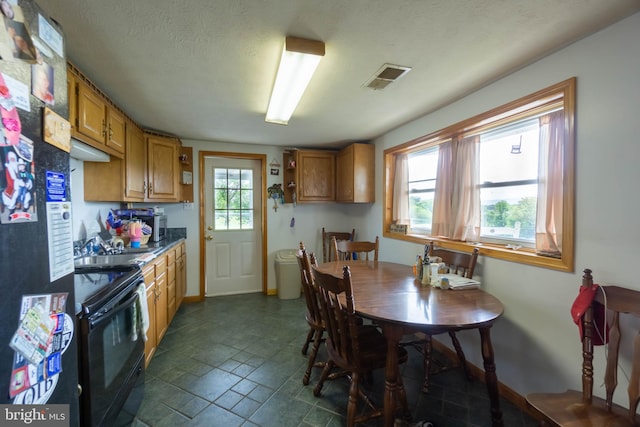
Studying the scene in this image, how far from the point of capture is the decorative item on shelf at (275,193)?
412cm

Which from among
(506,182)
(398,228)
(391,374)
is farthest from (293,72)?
(398,228)

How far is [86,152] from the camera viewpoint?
206cm

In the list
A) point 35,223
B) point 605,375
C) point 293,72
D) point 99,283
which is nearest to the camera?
point 35,223

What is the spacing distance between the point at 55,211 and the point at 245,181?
3.38 metres

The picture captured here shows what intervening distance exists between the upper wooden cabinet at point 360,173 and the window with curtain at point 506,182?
658 mm

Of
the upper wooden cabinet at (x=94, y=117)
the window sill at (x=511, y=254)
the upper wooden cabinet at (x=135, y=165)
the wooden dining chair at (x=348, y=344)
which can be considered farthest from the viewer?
the upper wooden cabinet at (x=135, y=165)

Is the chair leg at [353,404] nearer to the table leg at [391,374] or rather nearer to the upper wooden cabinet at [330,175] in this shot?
the table leg at [391,374]

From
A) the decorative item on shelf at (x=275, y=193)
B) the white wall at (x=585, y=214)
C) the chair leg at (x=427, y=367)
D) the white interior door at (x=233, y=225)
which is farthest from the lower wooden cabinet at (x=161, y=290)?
the white wall at (x=585, y=214)

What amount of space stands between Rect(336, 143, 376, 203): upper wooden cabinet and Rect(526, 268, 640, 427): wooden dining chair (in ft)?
8.10

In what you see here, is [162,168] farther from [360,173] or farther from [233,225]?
[360,173]

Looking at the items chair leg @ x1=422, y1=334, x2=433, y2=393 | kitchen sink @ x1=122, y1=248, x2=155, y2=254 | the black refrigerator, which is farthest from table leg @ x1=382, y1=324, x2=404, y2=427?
kitchen sink @ x1=122, y1=248, x2=155, y2=254

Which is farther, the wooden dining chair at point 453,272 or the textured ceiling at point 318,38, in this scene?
the wooden dining chair at point 453,272

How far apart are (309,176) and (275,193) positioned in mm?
590

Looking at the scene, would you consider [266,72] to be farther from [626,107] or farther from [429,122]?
[626,107]
